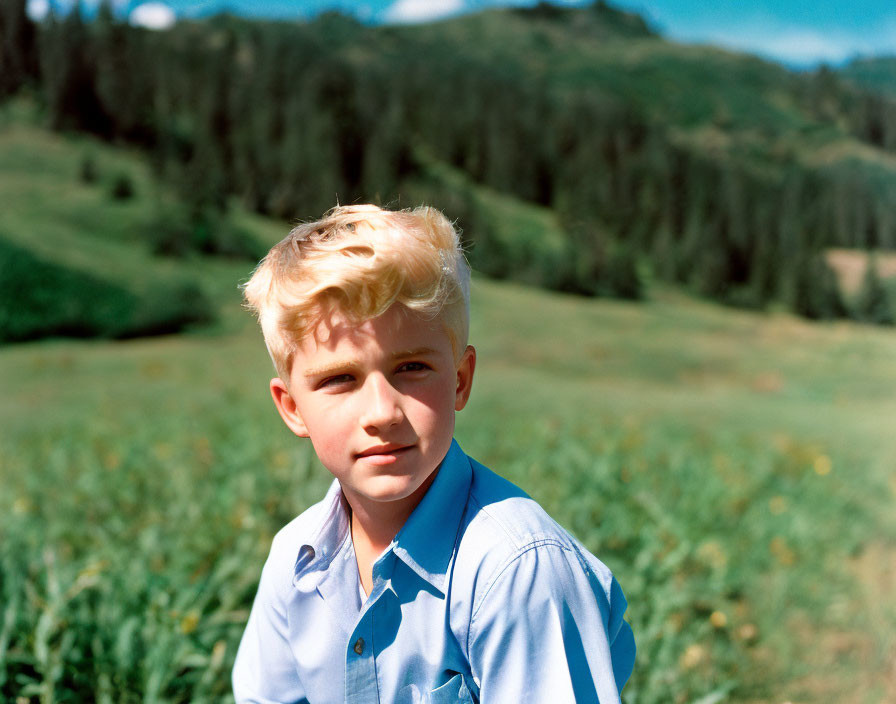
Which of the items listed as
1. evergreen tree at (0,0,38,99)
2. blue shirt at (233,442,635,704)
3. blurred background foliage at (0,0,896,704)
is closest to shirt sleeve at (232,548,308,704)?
blue shirt at (233,442,635,704)

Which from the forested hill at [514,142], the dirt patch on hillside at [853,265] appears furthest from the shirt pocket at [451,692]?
the forested hill at [514,142]

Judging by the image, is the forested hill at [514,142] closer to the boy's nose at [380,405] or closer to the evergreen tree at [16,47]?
the evergreen tree at [16,47]

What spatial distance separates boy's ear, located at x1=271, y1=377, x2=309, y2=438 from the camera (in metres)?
1.20

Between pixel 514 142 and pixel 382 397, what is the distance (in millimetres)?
23423

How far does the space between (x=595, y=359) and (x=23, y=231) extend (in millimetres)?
12279

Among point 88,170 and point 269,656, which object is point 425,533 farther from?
point 88,170

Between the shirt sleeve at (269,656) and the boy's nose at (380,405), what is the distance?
404mm

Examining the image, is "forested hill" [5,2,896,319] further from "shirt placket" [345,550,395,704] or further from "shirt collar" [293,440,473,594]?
"shirt placket" [345,550,395,704]

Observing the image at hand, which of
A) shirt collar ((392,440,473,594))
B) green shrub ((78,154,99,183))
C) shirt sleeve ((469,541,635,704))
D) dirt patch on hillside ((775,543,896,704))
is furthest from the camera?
green shrub ((78,154,99,183))

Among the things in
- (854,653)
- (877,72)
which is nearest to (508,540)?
(854,653)

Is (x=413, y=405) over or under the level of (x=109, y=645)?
over

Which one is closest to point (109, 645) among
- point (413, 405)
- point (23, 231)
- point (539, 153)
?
point (413, 405)

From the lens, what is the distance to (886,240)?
10875 mm

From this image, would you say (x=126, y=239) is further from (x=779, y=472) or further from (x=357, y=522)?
(x=357, y=522)
